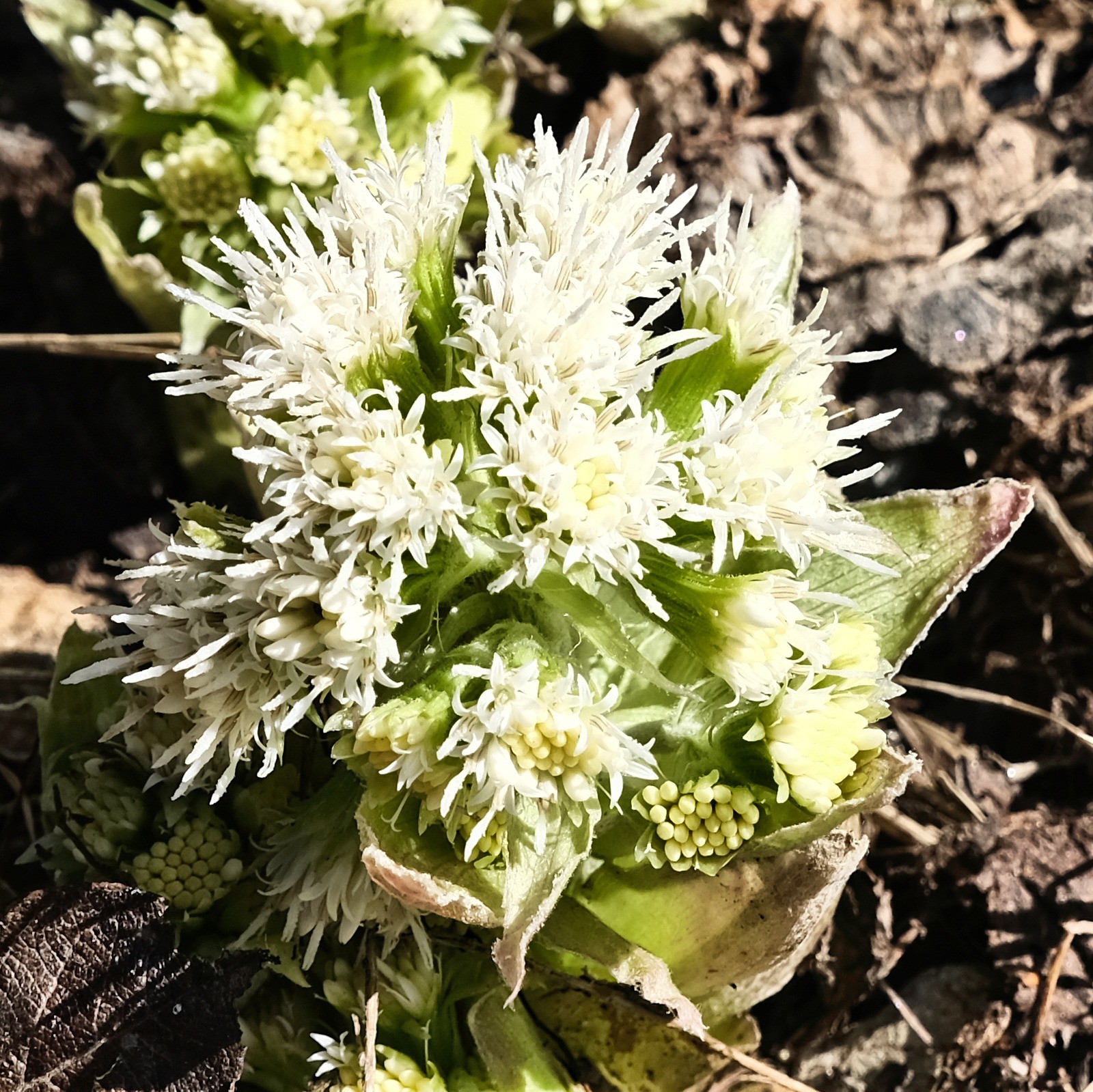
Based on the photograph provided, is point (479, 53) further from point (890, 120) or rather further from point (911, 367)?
point (911, 367)

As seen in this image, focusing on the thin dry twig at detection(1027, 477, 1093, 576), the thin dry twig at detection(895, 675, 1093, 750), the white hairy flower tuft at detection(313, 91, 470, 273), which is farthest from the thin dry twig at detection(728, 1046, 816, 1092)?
the white hairy flower tuft at detection(313, 91, 470, 273)

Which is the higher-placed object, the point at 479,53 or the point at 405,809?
the point at 479,53

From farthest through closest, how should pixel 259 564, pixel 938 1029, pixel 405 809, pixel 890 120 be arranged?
pixel 890 120, pixel 938 1029, pixel 405 809, pixel 259 564

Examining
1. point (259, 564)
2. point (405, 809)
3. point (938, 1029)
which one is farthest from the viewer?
point (938, 1029)

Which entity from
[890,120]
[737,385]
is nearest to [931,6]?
[890,120]

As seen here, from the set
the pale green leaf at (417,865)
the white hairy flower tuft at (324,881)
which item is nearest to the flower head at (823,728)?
the pale green leaf at (417,865)

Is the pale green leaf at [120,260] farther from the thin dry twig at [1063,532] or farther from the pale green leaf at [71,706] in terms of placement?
the thin dry twig at [1063,532]

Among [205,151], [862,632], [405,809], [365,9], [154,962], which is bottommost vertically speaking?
[154,962]
